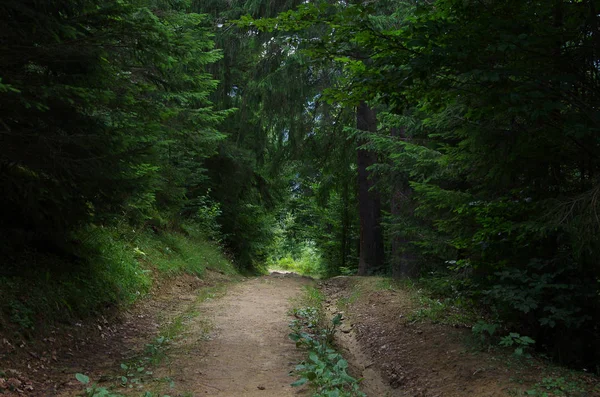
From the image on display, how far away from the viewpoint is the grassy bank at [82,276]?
590 cm

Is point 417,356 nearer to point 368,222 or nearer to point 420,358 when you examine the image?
point 420,358

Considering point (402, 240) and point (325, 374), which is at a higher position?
point (402, 240)

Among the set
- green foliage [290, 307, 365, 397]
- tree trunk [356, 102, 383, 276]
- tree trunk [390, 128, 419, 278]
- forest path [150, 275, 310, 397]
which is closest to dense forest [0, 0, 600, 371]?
forest path [150, 275, 310, 397]

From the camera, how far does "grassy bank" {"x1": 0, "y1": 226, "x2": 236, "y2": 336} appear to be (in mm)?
5898

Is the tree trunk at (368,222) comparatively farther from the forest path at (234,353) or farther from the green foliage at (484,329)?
the green foliage at (484,329)

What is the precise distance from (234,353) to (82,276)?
3171 millimetres

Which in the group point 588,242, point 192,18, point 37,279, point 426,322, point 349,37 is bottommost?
point 426,322

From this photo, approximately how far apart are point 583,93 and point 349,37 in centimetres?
305

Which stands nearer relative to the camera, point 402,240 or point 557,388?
point 557,388

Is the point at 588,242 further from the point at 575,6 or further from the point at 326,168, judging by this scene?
the point at 326,168

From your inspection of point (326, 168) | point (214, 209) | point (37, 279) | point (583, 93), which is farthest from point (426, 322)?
point (214, 209)

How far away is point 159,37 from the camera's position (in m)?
6.15

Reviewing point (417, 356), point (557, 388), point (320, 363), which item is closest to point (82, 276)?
point (320, 363)

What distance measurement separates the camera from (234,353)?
638cm
